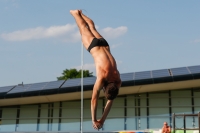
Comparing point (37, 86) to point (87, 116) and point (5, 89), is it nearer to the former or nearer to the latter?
point (5, 89)

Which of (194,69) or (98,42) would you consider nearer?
(98,42)

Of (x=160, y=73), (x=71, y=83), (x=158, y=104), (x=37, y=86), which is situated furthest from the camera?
(x=37, y=86)

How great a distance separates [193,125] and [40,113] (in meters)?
9.67

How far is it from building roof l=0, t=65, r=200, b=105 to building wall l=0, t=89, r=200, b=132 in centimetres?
92

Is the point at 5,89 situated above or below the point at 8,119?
above

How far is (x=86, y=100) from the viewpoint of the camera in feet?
78.4

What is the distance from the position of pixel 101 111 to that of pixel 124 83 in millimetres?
2381

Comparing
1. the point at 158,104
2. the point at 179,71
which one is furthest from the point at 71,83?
the point at 179,71

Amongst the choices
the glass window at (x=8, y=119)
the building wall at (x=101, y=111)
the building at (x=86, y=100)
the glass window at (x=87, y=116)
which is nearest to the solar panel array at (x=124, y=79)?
the building at (x=86, y=100)

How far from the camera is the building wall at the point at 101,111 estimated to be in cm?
2091

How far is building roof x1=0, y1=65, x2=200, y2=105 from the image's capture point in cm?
2192

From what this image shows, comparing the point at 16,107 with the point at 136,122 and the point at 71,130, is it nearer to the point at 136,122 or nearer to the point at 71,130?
the point at 71,130

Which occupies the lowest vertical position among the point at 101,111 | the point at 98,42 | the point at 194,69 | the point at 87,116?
the point at 87,116

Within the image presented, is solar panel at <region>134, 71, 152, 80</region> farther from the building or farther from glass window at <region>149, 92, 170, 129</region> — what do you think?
glass window at <region>149, 92, 170, 129</region>
